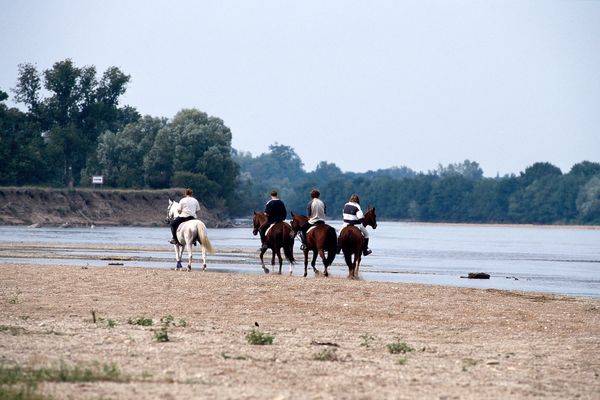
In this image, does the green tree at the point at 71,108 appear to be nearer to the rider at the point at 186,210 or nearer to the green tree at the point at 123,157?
the green tree at the point at 123,157

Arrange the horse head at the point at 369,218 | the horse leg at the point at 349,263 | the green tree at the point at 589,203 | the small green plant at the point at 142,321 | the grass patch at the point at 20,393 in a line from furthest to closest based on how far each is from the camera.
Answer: the green tree at the point at 589,203, the horse head at the point at 369,218, the horse leg at the point at 349,263, the small green plant at the point at 142,321, the grass patch at the point at 20,393

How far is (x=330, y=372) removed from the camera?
46.1 feet

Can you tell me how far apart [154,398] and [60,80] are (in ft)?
392

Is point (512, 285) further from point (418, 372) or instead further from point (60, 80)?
point (60, 80)

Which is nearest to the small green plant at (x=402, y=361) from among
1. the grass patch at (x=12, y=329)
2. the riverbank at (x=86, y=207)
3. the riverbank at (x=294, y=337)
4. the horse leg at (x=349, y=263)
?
the riverbank at (x=294, y=337)

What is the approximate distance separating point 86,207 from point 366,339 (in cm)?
9710

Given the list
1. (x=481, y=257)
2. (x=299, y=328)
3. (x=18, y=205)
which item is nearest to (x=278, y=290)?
(x=299, y=328)

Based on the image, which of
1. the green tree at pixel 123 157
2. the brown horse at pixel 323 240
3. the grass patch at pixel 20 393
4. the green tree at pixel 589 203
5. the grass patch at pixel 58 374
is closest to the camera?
the grass patch at pixel 20 393

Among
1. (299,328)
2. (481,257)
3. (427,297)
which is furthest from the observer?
(481,257)

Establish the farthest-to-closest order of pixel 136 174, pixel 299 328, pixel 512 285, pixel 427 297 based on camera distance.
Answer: pixel 136 174
pixel 512 285
pixel 427 297
pixel 299 328

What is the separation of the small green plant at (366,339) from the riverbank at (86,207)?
83670mm

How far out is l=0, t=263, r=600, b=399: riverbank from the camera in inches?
518

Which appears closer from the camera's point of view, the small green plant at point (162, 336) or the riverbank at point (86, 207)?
the small green plant at point (162, 336)

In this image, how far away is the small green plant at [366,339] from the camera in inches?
663
